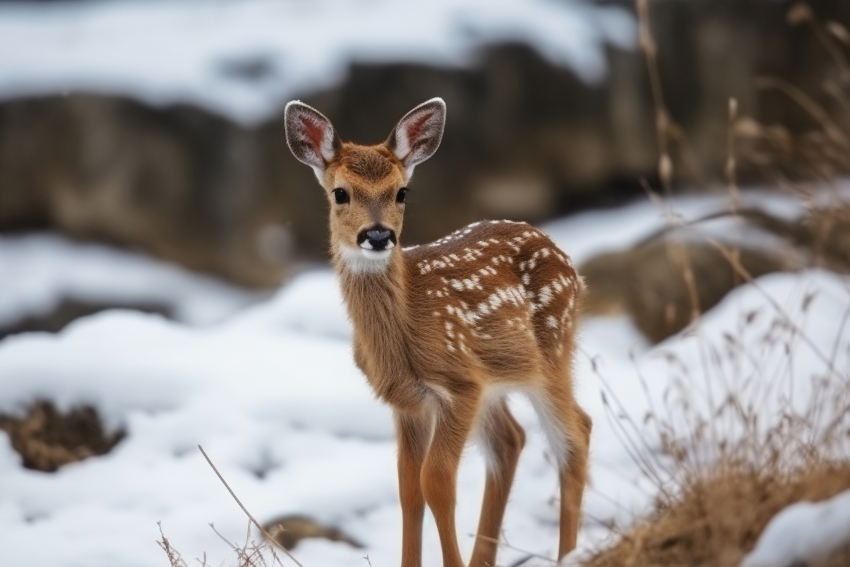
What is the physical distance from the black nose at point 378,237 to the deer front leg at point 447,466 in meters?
0.57

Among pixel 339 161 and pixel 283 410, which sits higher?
pixel 339 161

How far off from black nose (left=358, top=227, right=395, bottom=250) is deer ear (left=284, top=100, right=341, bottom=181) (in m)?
0.42

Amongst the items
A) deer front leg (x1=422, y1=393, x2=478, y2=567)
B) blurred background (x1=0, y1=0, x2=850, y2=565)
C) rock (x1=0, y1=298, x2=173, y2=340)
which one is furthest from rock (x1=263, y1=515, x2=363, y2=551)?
rock (x1=0, y1=298, x2=173, y2=340)

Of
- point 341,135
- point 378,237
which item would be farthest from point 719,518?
point 341,135

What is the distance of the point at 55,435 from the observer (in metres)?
4.64

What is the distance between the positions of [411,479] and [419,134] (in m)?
1.18

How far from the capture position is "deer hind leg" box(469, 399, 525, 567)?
3688mm

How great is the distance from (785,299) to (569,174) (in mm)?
2540

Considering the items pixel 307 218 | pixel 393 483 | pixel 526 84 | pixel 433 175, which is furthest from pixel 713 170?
pixel 393 483

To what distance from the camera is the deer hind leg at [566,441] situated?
3.60m

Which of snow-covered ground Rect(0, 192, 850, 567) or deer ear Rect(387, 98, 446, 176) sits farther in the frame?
snow-covered ground Rect(0, 192, 850, 567)

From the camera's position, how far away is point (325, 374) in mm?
5418

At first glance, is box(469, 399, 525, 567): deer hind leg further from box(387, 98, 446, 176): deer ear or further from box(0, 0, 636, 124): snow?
box(0, 0, 636, 124): snow

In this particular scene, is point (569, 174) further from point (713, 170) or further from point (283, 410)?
point (283, 410)
